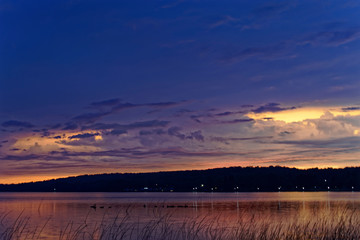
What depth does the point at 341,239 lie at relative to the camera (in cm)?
1773

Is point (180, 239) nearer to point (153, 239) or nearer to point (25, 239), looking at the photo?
point (153, 239)

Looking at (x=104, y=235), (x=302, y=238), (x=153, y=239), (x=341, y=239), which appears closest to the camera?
(x=341, y=239)

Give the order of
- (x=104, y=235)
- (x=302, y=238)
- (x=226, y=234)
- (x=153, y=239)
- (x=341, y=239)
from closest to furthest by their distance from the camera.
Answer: (x=341, y=239) → (x=302, y=238) → (x=153, y=239) → (x=226, y=234) → (x=104, y=235)

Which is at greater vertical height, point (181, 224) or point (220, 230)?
point (220, 230)

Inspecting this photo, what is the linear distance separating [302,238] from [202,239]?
15344 millimetres

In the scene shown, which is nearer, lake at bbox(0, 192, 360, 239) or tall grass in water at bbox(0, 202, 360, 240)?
tall grass in water at bbox(0, 202, 360, 240)

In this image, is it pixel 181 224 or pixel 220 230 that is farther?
pixel 181 224

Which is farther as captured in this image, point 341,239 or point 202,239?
point 202,239

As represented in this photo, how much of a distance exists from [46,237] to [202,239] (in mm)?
15318

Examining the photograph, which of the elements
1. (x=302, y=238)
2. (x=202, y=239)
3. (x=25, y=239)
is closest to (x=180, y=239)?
(x=202, y=239)

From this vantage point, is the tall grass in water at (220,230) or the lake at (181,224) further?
the lake at (181,224)

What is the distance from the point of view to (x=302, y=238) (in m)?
19.4

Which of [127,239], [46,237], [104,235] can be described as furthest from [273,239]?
[46,237]

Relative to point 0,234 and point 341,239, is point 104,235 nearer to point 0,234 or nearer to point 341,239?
point 0,234
